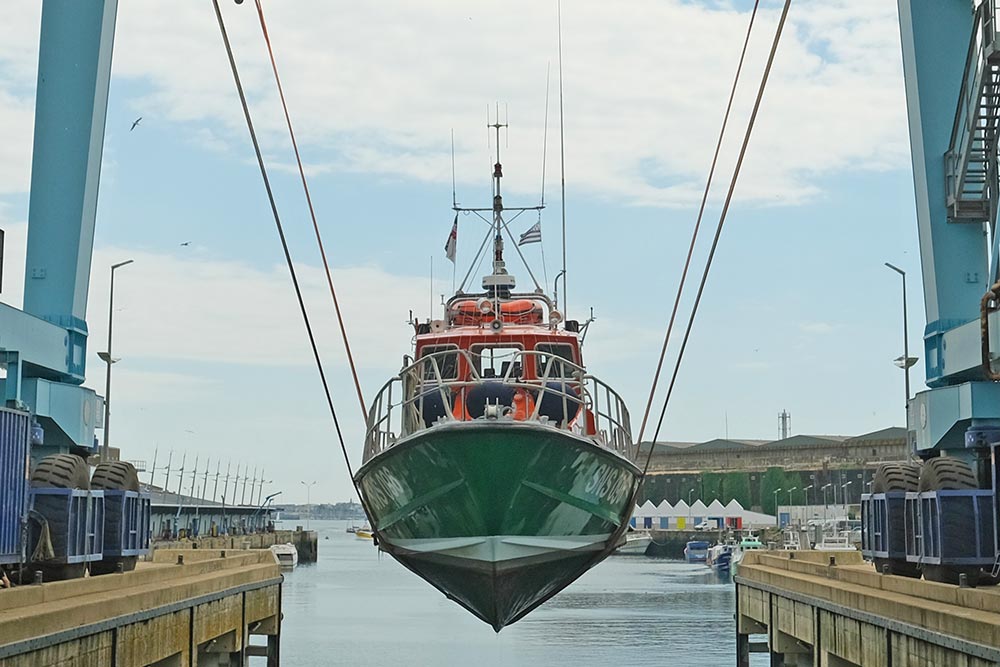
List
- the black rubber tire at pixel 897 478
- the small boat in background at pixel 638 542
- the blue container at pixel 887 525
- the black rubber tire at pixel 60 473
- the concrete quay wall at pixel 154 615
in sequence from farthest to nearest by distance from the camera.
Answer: the small boat in background at pixel 638 542
the black rubber tire at pixel 897 478
the blue container at pixel 887 525
the black rubber tire at pixel 60 473
the concrete quay wall at pixel 154 615

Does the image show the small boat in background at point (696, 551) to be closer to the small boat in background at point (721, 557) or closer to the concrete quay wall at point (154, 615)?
the small boat in background at point (721, 557)

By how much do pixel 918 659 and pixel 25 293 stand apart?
43.2ft

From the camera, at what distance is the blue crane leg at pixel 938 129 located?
61.8 feet

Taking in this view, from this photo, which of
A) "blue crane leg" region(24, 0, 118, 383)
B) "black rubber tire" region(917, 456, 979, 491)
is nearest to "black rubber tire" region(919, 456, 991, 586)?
"black rubber tire" region(917, 456, 979, 491)

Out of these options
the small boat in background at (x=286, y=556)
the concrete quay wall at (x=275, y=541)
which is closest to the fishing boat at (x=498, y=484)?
the concrete quay wall at (x=275, y=541)

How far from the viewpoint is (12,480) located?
14.3 meters

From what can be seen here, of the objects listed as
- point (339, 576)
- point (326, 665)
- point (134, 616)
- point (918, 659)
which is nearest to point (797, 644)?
point (918, 659)

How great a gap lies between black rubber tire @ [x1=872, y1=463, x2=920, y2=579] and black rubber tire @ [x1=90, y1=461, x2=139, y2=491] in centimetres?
953

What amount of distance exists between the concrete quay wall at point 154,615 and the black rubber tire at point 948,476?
831 cm

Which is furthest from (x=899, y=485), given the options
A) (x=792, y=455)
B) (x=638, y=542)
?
(x=792, y=455)

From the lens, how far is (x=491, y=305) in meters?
22.2

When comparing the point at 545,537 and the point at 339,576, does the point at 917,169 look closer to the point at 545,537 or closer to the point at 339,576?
the point at 545,537

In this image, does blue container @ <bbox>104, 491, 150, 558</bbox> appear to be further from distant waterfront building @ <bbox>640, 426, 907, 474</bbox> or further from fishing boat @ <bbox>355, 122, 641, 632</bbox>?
distant waterfront building @ <bbox>640, 426, 907, 474</bbox>

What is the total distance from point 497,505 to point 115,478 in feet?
17.4
